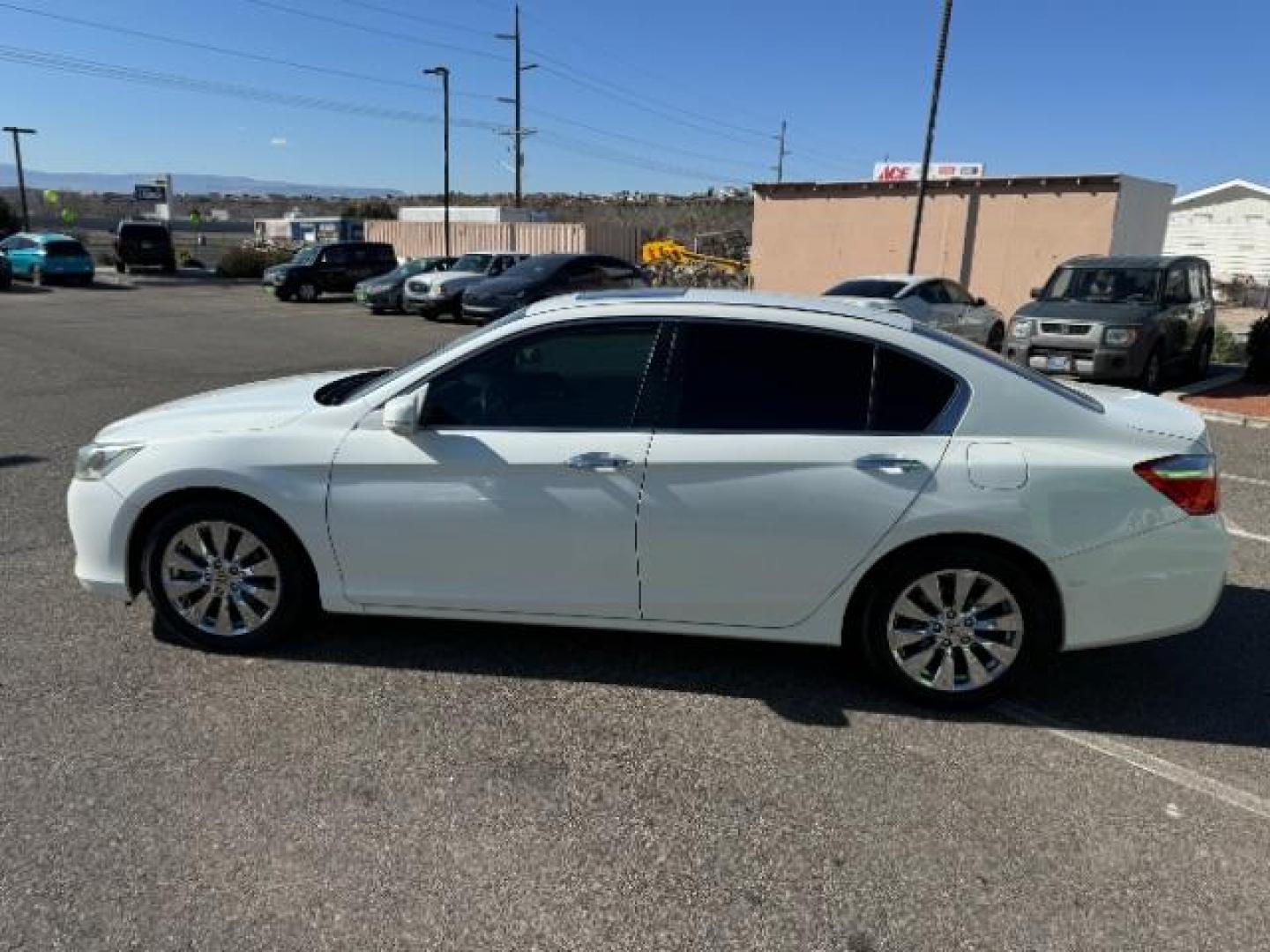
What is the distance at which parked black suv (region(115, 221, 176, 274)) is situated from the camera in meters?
35.0

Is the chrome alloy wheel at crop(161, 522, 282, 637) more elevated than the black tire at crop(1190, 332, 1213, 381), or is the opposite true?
the black tire at crop(1190, 332, 1213, 381)

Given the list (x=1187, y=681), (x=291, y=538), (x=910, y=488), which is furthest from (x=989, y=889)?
(x=291, y=538)

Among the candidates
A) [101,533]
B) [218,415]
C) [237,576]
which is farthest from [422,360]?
[101,533]

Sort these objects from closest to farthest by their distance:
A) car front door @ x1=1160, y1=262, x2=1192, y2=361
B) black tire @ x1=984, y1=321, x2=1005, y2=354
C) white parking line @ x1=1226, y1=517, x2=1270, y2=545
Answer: white parking line @ x1=1226, y1=517, x2=1270, y2=545
car front door @ x1=1160, y1=262, x2=1192, y2=361
black tire @ x1=984, y1=321, x2=1005, y2=354

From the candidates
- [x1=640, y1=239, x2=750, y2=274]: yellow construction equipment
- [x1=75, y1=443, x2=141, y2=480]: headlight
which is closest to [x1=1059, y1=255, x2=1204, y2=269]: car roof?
[x1=75, y1=443, x2=141, y2=480]: headlight

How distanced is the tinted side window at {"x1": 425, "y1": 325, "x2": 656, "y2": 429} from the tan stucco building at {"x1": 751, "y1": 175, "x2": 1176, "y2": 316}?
18258 millimetres

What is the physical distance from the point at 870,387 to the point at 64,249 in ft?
111

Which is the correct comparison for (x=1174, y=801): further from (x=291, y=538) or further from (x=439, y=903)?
(x=291, y=538)

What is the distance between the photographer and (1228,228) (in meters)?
40.9

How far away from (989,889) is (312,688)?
2554 mm

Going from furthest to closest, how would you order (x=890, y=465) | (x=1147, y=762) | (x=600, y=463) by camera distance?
1. (x=600, y=463)
2. (x=890, y=465)
3. (x=1147, y=762)

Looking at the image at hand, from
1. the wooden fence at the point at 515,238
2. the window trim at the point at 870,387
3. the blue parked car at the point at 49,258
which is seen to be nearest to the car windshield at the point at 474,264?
the wooden fence at the point at 515,238

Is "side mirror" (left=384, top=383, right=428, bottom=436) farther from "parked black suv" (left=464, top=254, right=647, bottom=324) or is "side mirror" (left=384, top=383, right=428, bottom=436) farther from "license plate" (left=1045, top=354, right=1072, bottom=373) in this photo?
"parked black suv" (left=464, top=254, right=647, bottom=324)

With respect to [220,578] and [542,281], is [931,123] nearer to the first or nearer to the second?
[542,281]
